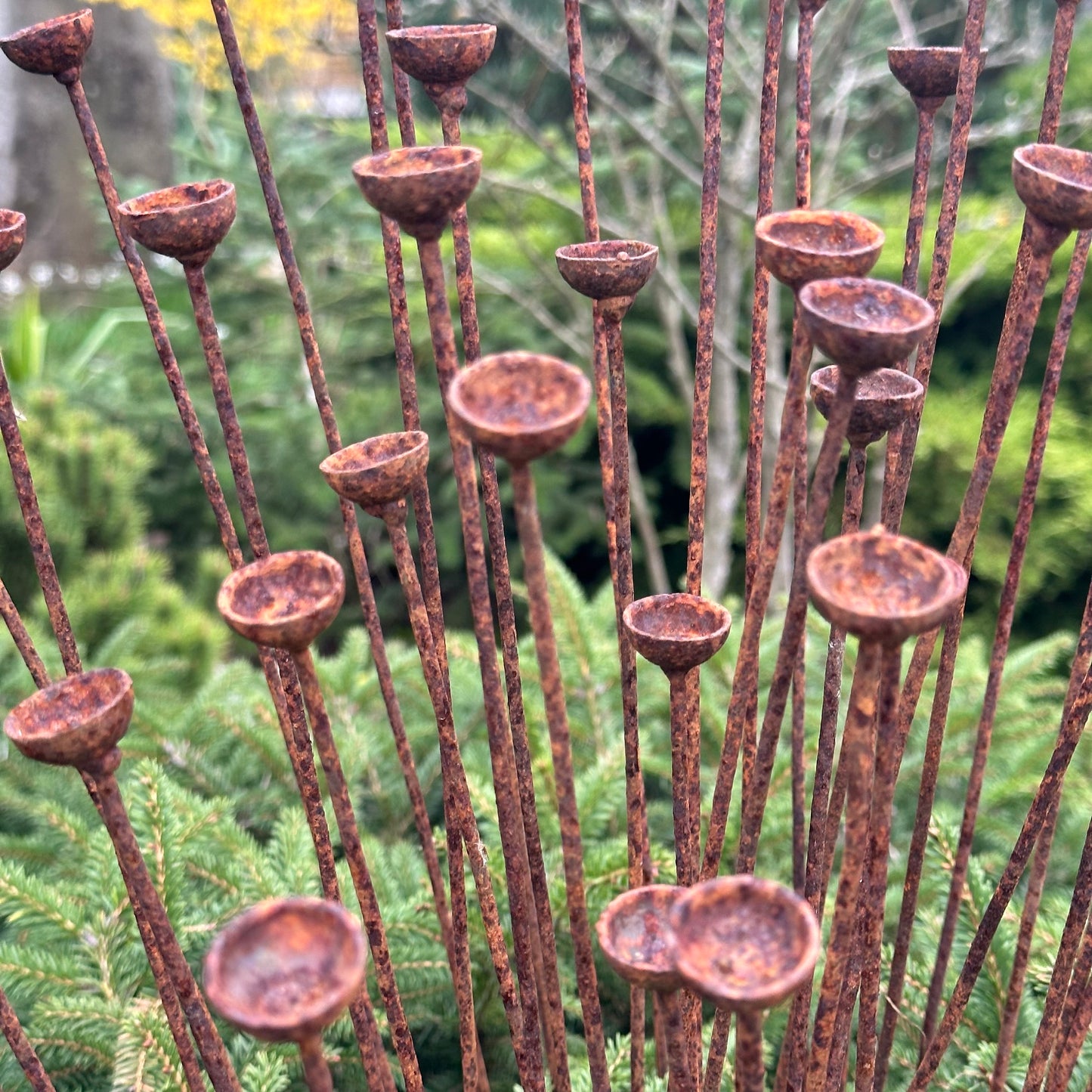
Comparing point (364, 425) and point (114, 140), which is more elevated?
point (114, 140)

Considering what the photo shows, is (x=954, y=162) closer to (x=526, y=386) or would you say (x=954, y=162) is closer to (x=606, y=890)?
(x=526, y=386)

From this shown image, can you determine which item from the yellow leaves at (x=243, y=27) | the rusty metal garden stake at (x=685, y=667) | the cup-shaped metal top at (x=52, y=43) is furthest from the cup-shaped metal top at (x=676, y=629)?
the yellow leaves at (x=243, y=27)

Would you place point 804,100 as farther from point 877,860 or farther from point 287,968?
point 287,968

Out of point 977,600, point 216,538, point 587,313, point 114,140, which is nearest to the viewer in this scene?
point 977,600

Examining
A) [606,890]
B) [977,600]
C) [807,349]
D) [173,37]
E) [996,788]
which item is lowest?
[977,600]

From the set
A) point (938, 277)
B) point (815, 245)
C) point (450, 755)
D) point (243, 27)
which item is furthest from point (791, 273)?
point (243, 27)

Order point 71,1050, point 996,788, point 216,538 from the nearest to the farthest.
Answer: point 71,1050 < point 996,788 < point 216,538

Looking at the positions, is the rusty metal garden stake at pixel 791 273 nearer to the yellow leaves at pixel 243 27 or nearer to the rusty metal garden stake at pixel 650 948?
the rusty metal garden stake at pixel 650 948

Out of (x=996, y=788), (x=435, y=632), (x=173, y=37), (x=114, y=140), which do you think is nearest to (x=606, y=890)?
(x=435, y=632)
